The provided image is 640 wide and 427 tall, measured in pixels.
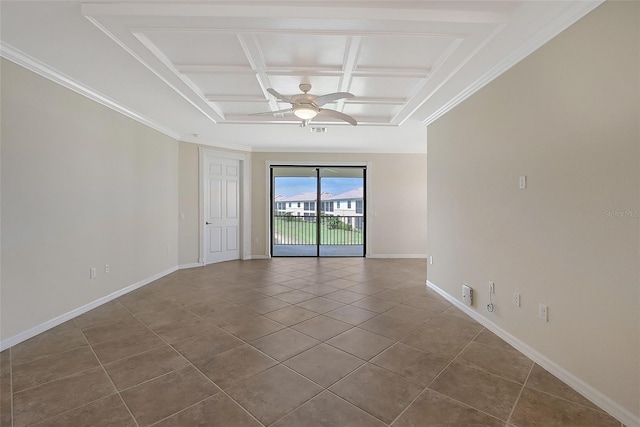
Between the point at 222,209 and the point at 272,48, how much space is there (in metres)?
4.33

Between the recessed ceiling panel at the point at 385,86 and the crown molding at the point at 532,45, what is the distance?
548 millimetres

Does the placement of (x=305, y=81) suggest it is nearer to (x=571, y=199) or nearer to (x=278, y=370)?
(x=571, y=199)

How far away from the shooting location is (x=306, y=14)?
6.64ft

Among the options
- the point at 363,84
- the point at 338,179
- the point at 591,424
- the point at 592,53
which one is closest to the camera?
the point at 591,424

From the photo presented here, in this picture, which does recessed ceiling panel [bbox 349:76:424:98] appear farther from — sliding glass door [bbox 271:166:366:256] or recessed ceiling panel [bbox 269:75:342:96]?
sliding glass door [bbox 271:166:366:256]

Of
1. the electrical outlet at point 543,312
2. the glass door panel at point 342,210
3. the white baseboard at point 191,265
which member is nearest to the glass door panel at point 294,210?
the glass door panel at point 342,210

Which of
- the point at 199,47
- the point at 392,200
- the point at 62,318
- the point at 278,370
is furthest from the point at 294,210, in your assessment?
the point at 278,370

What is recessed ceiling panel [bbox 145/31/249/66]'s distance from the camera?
236 cm

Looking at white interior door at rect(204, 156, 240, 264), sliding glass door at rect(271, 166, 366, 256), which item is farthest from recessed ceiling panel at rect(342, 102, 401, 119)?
white interior door at rect(204, 156, 240, 264)

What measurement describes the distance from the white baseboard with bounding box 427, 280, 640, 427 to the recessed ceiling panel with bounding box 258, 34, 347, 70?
3.00 m

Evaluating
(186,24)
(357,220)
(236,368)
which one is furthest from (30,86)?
(357,220)

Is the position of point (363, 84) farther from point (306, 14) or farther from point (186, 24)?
point (186, 24)

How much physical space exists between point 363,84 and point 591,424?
334cm

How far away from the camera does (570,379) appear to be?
1.97 metres
